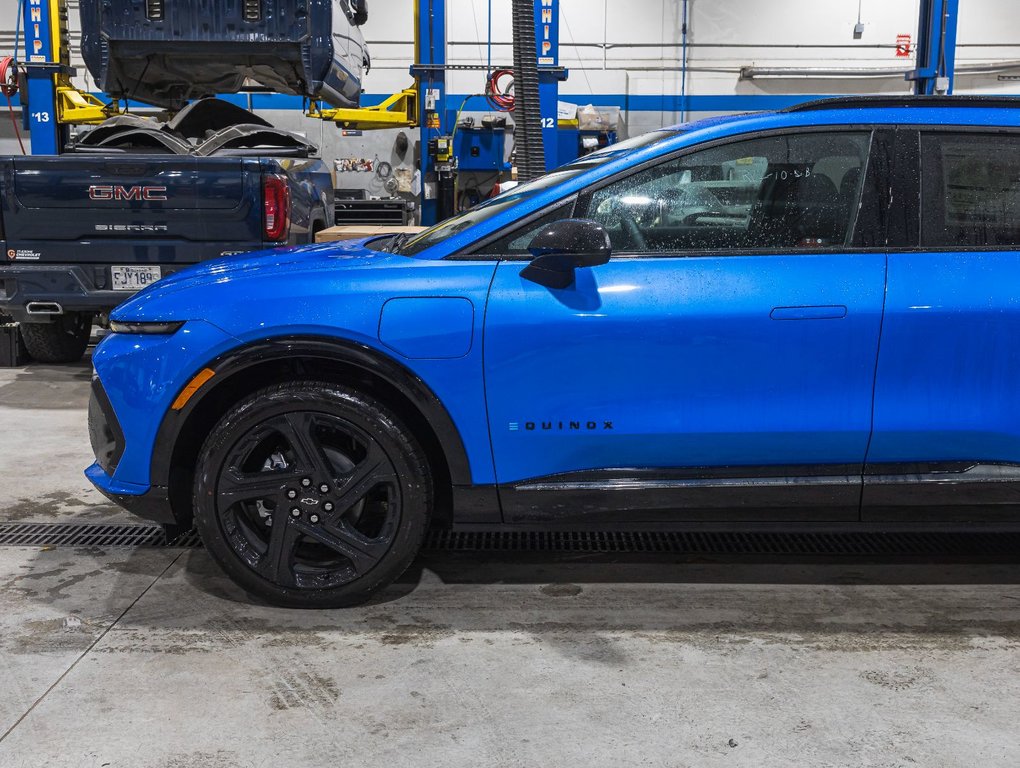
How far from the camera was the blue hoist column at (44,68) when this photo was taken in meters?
10.0

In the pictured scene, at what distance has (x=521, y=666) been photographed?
2963 millimetres

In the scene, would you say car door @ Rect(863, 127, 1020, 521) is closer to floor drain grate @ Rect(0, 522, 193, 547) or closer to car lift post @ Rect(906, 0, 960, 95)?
floor drain grate @ Rect(0, 522, 193, 547)

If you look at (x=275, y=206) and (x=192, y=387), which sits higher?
(x=275, y=206)

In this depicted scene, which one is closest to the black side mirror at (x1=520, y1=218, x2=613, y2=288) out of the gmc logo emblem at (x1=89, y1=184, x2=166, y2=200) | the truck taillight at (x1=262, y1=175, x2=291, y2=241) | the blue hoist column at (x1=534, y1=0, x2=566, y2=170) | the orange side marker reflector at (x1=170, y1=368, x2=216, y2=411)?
the orange side marker reflector at (x1=170, y1=368, x2=216, y2=411)

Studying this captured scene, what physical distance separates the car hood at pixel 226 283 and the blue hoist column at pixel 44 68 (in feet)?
25.6

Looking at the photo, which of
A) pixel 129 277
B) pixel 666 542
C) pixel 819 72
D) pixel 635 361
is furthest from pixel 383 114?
pixel 819 72

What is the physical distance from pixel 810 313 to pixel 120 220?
5007 millimetres

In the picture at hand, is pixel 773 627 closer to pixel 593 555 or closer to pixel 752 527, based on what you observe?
pixel 752 527

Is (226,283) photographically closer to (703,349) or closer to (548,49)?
(703,349)

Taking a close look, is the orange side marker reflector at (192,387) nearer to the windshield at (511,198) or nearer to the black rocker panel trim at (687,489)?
the windshield at (511,198)

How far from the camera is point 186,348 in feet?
10.6

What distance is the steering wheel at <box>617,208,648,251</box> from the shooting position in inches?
128

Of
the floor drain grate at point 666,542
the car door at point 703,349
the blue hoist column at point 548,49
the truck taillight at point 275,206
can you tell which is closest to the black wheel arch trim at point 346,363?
the car door at point 703,349

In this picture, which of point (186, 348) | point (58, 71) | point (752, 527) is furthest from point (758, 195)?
point (58, 71)
